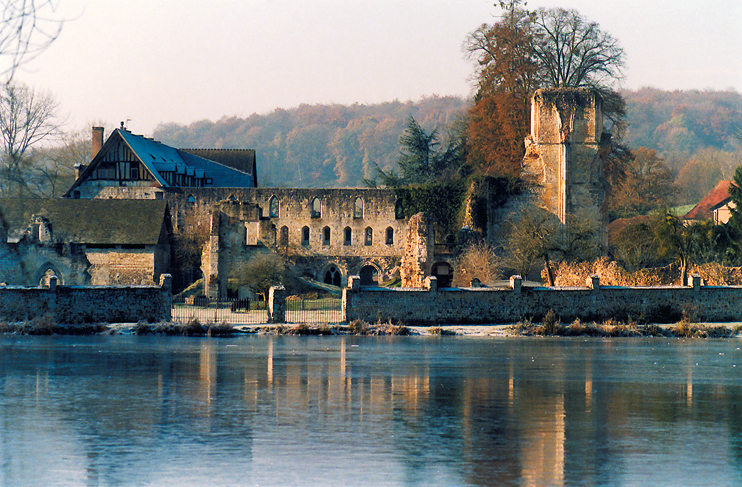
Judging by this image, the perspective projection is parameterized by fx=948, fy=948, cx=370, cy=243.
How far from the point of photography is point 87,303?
3184 centimetres

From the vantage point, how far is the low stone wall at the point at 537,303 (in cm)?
3225

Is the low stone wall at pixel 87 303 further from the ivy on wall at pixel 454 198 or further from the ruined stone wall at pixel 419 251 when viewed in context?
the ivy on wall at pixel 454 198

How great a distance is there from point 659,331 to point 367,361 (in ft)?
42.6

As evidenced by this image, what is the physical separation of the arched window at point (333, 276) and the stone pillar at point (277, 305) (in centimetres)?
2145

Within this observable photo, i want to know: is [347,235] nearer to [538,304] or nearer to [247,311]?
[247,311]

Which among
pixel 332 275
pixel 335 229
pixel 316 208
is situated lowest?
pixel 332 275

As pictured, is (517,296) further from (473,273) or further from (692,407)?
(692,407)

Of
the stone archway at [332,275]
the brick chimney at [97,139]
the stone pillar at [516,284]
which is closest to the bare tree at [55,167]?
the brick chimney at [97,139]

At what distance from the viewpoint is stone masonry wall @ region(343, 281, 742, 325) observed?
106 feet

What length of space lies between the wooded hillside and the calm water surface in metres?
70.4

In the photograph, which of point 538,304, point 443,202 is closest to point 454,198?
point 443,202

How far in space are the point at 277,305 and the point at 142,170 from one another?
24.8m

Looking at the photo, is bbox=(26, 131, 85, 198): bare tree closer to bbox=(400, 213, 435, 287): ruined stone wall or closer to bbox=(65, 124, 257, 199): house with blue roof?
bbox=(65, 124, 257, 199): house with blue roof

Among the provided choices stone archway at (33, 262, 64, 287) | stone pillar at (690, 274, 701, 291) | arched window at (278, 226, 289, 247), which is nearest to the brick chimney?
arched window at (278, 226, 289, 247)
